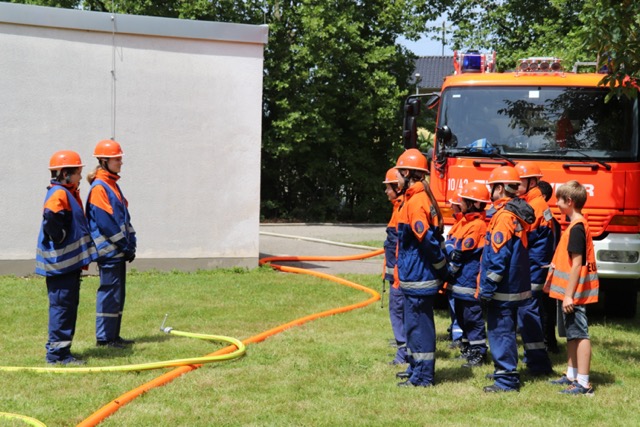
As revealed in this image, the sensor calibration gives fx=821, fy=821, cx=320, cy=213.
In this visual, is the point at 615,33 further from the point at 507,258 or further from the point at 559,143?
the point at 507,258

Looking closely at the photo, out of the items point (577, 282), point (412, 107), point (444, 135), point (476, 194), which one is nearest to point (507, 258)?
point (577, 282)

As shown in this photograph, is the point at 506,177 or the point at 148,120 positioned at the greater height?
the point at 148,120

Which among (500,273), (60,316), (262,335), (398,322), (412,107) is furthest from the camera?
(412,107)

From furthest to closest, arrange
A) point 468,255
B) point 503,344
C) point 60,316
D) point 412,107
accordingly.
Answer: point 412,107, point 468,255, point 60,316, point 503,344

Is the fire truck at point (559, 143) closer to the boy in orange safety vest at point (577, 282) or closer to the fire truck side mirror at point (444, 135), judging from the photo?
the fire truck side mirror at point (444, 135)

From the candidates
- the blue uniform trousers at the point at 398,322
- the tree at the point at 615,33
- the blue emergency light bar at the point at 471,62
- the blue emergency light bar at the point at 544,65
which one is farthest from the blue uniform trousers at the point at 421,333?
the blue emergency light bar at the point at 471,62

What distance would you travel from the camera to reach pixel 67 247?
720cm

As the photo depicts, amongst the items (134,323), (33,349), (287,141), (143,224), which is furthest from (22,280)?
(287,141)

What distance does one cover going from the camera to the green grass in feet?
18.9

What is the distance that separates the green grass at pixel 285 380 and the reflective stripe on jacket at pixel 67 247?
86cm

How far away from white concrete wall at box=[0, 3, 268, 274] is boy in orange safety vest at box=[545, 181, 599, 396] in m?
7.94

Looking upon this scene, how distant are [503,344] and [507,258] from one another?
678mm

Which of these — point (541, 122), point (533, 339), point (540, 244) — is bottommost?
point (533, 339)

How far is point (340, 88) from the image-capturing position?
2683 centimetres
